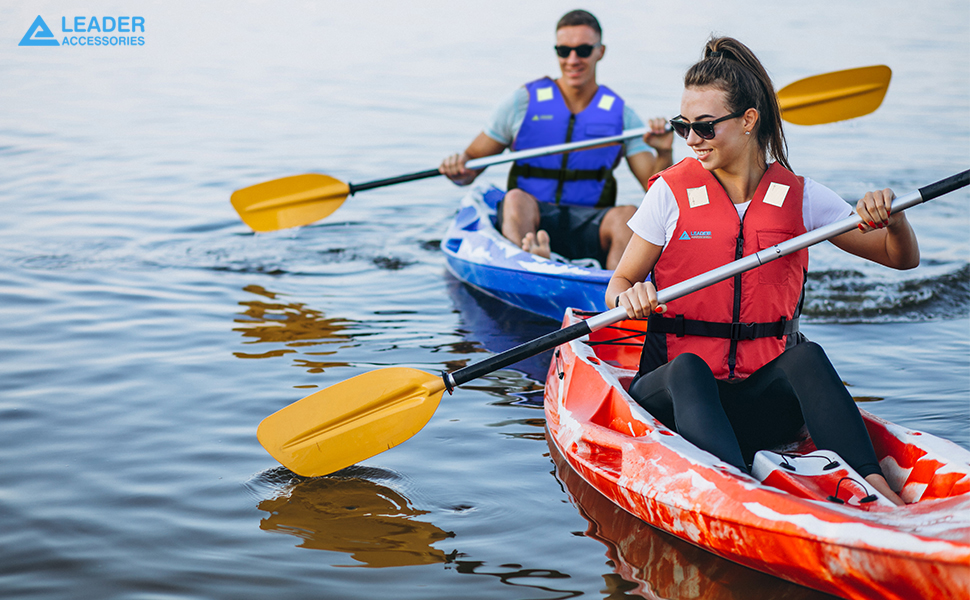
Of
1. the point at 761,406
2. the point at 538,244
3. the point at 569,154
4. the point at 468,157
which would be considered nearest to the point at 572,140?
the point at 569,154

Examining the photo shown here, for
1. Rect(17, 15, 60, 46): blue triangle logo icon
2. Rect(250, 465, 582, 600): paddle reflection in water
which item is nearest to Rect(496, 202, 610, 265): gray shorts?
Rect(250, 465, 582, 600): paddle reflection in water

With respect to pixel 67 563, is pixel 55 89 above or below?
above

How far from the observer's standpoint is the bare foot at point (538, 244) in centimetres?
458

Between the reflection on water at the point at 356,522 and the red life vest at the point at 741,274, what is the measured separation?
3.08 ft

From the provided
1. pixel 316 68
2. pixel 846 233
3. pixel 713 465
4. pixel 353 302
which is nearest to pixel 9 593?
pixel 713 465

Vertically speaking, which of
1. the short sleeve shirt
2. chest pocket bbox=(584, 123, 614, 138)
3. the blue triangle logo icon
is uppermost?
the blue triangle logo icon

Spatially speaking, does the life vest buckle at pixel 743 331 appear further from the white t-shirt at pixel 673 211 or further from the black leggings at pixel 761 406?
the white t-shirt at pixel 673 211

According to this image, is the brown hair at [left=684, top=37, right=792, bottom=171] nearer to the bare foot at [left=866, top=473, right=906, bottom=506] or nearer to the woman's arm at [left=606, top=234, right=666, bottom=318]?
the woman's arm at [left=606, top=234, right=666, bottom=318]

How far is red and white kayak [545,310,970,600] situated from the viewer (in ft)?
6.08

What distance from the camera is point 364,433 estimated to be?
9.82 feet

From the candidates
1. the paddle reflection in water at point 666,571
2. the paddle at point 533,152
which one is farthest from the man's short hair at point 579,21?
the paddle reflection in water at point 666,571

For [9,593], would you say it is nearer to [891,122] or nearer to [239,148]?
[239,148]

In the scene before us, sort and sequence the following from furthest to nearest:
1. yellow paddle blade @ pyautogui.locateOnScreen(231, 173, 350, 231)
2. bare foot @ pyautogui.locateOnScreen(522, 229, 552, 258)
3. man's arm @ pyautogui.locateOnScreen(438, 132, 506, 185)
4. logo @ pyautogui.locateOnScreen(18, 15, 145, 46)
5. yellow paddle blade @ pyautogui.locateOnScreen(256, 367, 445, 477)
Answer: logo @ pyautogui.locateOnScreen(18, 15, 145, 46) < yellow paddle blade @ pyautogui.locateOnScreen(231, 173, 350, 231) < man's arm @ pyautogui.locateOnScreen(438, 132, 506, 185) < bare foot @ pyautogui.locateOnScreen(522, 229, 552, 258) < yellow paddle blade @ pyautogui.locateOnScreen(256, 367, 445, 477)

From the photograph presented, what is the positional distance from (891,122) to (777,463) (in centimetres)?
1015
